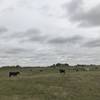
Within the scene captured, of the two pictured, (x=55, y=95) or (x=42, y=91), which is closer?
(x=55, y=95)

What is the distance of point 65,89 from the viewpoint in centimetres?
3669

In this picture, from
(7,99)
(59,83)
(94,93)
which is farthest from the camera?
(59,83)

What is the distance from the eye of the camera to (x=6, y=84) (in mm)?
40750

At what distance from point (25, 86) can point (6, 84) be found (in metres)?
3.45

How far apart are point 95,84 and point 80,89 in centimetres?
510

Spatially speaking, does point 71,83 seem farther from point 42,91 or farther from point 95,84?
point 42,91

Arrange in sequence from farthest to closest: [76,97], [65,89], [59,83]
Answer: [59,83], [65,89], [76,97]

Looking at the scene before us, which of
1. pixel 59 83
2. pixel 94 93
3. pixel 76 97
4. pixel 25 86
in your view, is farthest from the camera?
pixel 59 83

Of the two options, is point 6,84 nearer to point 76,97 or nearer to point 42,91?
point 42,91

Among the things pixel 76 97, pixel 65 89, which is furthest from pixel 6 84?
pixel 76 97

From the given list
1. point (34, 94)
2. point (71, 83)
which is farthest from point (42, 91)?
point (71, 83)

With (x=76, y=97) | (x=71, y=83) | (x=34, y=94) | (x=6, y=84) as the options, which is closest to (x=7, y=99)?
(x=34, y=94)

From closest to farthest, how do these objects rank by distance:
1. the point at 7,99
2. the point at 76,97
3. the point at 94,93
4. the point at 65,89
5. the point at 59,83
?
the point at 7,99, the point at 76,97, the point at 94,93, the point at 65,89, the point at 59,83

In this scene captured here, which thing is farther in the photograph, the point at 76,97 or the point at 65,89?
the point at 65,89
